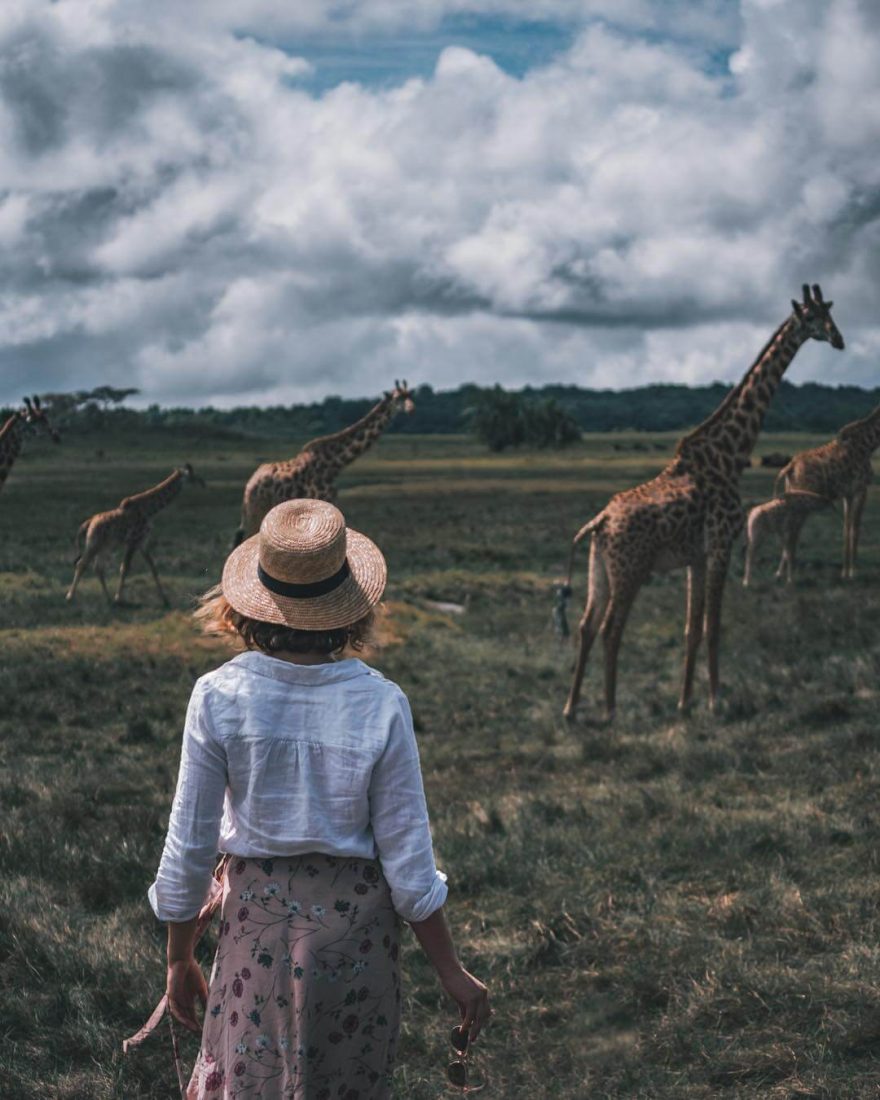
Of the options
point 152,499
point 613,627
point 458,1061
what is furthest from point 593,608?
point 152,499

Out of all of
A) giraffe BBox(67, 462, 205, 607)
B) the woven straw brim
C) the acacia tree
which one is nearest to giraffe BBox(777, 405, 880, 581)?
giraffe BBox(67, 462, 205, 607)

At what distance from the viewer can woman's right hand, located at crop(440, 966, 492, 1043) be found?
2.72m

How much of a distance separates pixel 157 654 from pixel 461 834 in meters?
7.06

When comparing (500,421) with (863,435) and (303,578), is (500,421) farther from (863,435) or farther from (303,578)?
(303,578)

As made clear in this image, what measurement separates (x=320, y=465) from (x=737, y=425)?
16.8 ft

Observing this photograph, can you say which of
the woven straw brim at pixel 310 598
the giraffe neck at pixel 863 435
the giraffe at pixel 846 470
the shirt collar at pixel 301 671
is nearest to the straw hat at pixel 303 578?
the woven straw brim at pixel 310 598

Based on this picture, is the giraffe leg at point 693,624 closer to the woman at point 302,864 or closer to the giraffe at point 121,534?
the woman at point 302,864

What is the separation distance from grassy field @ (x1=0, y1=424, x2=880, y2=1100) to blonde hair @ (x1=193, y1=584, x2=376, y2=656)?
41 cm

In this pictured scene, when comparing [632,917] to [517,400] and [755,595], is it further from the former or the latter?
[517,400]

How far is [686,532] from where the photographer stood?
11008 millimetres

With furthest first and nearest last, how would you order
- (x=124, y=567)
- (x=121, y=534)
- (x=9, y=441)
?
(x=121, y=534) → (x=124, y=567) → (x=9, y=441)

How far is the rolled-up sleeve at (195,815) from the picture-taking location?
2.66 metres

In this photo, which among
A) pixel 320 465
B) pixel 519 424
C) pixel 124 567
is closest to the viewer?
pixel 320 465

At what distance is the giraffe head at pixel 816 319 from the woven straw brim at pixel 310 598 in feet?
32.4
